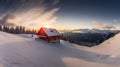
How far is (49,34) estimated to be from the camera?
5966 cm

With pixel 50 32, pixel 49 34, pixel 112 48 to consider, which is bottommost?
pixel 112 48

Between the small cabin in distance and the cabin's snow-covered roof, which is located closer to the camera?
the small cabin in distance

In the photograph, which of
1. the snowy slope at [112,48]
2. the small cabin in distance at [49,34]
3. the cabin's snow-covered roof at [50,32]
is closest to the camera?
the snowy slope at [112,48]

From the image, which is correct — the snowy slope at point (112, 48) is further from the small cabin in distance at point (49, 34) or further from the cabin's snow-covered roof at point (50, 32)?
the cabin's snow-covered roof at point (50, 32)

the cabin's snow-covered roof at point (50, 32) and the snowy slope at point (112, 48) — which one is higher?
the cabin's snow-covered roof at point (50, 32)

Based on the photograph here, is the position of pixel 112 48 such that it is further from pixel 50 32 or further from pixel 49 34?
pixel 49 34

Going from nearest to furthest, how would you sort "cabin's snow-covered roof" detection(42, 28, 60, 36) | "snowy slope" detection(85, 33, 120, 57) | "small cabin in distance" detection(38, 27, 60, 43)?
"snowy slope" detection(85, 33, 120, 57) < "small cabin in distance" detection(38, 27, 60, 43) < "cabin's snow-covered roof" detection(42, 28, 60, 36)

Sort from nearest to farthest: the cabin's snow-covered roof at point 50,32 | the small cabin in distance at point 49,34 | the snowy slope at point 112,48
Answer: the snowy slope at point 112,48, the small cabin in distance at point 49,34, the cabin's snow-covered roof at point 50,32

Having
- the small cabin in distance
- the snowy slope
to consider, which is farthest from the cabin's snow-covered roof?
the snowy slope

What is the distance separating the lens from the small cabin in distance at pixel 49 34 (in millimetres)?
58812

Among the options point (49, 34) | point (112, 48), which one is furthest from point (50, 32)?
point (112, 48)

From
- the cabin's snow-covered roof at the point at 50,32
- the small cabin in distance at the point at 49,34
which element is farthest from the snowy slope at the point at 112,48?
the cabin's snow-covered roof at the point at 50,32

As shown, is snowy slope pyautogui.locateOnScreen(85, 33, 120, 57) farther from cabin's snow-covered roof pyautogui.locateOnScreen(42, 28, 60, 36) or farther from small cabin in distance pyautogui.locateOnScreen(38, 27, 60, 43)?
cabin's snow-covered roof pyautogui.locateOnScreen(42, 28, 60, 36)

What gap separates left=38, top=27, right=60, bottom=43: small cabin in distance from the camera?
58812mm
